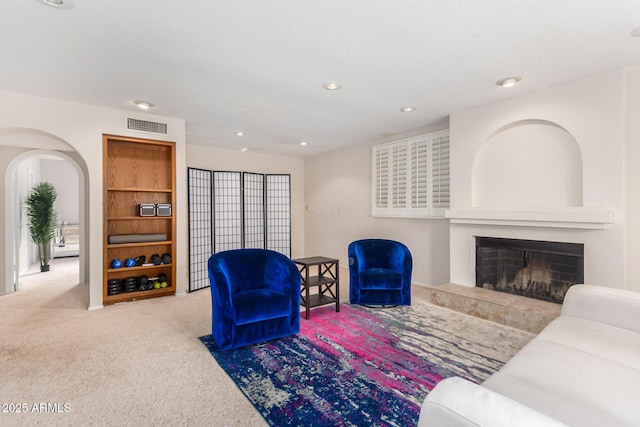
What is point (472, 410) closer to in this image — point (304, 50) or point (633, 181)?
point (304, 50)

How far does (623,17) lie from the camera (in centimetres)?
208

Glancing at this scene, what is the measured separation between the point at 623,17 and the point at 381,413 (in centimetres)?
296

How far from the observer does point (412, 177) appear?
4.95 meters

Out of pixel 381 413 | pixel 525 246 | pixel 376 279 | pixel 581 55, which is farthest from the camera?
pixel 376 279

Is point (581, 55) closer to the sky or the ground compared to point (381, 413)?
closer to the sky

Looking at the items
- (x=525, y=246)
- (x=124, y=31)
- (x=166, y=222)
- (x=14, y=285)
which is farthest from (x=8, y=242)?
(x=525, y=246)

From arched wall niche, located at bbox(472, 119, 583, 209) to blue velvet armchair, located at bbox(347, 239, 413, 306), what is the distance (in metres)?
1.19

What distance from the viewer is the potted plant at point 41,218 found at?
6316mm

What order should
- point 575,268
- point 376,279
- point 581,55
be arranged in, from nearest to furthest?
point 581,55 → point 575,268 → point 376,279

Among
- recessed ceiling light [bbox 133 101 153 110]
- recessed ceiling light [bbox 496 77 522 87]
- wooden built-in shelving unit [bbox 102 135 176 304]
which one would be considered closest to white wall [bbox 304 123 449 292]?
recessed ceiling light [bbox 496 77 522 87]

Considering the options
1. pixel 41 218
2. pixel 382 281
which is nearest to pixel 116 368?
pixel 382 281

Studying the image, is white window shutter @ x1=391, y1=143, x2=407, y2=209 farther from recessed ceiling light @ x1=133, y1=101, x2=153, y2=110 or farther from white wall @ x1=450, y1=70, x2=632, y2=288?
recessed ceiling light @ x1=133, y1=101, x2=153, y2=110

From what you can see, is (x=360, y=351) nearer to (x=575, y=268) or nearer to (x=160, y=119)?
(x=575, y=268)

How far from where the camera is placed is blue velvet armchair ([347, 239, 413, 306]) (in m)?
3.82
